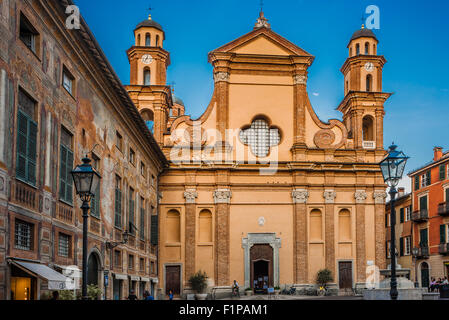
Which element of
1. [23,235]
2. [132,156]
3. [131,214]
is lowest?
[23,235]

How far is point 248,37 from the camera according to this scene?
137ft

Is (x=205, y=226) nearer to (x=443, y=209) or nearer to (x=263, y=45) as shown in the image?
(x=263, y=45)

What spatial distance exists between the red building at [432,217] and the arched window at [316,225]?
41.9 ft

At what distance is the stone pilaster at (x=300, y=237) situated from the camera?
39.2 metres

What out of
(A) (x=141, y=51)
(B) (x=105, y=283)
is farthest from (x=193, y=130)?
(B) (x=105, y=283)

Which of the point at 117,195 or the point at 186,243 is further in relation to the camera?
the point at 186,243

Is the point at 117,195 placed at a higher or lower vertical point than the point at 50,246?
higher

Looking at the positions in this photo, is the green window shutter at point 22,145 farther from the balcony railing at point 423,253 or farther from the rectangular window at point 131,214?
the balcony railing at point 423,253

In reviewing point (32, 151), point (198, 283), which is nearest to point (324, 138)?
point (198, 283)

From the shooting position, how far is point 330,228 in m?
40.0

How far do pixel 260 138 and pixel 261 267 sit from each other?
363 inches

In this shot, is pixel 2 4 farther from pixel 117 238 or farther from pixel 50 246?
pixel 117 238
